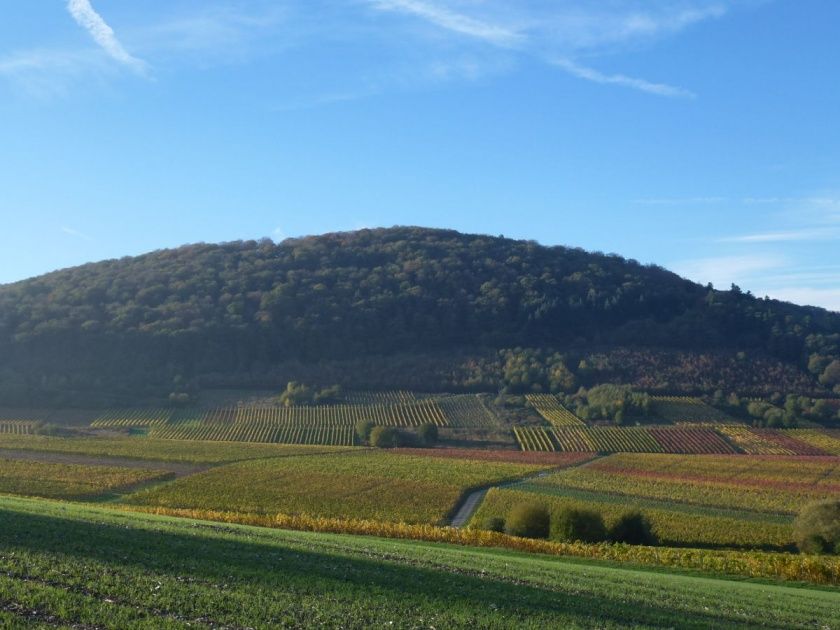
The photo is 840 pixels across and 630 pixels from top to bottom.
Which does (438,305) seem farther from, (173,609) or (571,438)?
(173,609)

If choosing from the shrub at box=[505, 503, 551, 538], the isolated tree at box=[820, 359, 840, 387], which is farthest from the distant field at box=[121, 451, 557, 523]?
the isolated tree at box=[820, 359, 840, 387]

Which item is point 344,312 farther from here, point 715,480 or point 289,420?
point 715,480

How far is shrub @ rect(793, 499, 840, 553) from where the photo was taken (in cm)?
3231

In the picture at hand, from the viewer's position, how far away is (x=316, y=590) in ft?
43.7

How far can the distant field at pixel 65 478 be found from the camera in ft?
132

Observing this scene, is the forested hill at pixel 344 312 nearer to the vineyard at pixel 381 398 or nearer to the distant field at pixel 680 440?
the vineyard at pixel 381 398

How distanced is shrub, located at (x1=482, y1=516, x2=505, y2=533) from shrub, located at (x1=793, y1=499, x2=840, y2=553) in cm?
1270

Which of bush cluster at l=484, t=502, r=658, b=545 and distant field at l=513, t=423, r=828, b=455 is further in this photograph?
distant field at l=513, t=423, r=828, b=455

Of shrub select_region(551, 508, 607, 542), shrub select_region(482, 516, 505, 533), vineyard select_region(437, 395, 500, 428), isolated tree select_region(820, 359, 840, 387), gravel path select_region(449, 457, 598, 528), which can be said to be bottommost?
gravel path select_region(449, 457, 598, 528)

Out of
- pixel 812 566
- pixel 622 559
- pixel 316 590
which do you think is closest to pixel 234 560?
pixel 316 590

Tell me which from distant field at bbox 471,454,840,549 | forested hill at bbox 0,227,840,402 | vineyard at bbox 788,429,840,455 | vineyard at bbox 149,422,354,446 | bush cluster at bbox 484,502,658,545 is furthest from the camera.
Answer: forested hill at bbox 0,227,840,402

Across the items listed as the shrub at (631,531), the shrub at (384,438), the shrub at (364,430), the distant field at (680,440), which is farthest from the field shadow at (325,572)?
the shrub at (364,430)

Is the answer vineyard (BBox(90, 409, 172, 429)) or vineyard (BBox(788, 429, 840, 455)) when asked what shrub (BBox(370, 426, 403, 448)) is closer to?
vineyard (BBox(90, 409, 172, 429))

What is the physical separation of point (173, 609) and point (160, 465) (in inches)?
1815
